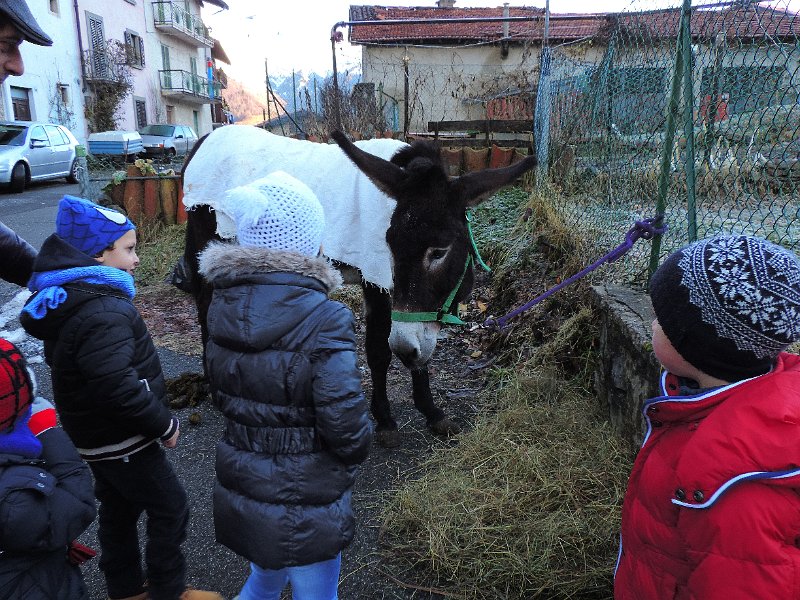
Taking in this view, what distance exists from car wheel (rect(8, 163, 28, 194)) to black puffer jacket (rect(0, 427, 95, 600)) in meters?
16.7

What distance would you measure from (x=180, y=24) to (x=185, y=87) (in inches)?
179

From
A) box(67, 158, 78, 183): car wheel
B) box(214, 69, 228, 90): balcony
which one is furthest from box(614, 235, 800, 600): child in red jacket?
box(214, 69, 228, 90): balcony

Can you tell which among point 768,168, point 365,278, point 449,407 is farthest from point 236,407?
point 768,168

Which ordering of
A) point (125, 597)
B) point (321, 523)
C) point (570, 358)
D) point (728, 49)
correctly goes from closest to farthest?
point (321, 523) → point (125, 597) → point (728, 49) → point (570, 358)

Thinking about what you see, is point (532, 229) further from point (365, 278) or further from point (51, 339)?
point (51, 339)

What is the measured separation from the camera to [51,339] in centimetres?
206

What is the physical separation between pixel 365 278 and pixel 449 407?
1.24m

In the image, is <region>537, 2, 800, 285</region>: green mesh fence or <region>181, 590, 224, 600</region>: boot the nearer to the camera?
<region>181, 590, 224, 600</region>: boot

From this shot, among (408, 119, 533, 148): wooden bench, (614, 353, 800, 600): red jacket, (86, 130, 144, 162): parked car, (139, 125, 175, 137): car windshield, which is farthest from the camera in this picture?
(139, 125, 175, 137): car windshield

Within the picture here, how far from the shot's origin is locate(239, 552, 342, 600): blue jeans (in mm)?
1887

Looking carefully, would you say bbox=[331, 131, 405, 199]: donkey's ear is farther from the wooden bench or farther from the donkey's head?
the wooden bench

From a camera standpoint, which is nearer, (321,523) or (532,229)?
(321,523)

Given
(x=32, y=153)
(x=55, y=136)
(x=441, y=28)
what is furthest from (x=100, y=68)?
(x=441, y=28)

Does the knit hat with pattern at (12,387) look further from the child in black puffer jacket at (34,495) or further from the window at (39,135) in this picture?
the window at (39,135)
